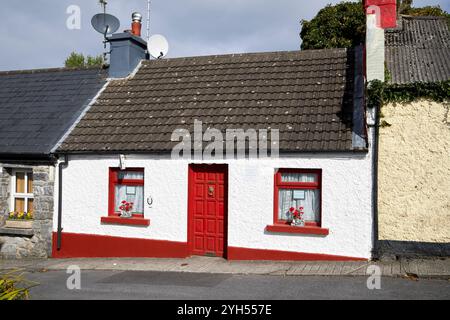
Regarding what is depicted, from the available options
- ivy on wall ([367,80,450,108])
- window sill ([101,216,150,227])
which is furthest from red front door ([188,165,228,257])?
ivy on wall ([367,80,450,108])

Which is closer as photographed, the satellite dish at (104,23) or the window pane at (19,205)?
the window pane at (19,205)

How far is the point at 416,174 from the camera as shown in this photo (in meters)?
9.56

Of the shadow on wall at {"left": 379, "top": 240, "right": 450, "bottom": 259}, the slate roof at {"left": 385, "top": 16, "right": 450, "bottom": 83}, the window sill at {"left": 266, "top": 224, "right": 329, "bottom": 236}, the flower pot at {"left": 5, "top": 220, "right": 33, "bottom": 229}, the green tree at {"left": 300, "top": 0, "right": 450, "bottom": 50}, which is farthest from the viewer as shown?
the green tree at {"left": 300, "top": 0, "right": 450, "bottom": 50}

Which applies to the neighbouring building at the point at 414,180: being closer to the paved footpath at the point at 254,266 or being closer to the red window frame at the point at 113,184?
the paved footpath at the point at 254,266

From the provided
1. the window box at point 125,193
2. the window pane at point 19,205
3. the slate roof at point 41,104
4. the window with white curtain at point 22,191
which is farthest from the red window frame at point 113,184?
the window pane at point 19,205

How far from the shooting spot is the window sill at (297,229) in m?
9.68

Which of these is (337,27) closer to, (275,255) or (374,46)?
(374,46)

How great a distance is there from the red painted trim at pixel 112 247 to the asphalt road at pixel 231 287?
158cm

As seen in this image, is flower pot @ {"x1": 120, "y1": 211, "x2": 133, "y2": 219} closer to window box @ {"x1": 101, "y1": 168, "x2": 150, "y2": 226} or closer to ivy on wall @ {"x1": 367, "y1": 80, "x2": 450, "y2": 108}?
window box @ {"x1": 101, "y1": 168, "x2": 150, "y2": 226}

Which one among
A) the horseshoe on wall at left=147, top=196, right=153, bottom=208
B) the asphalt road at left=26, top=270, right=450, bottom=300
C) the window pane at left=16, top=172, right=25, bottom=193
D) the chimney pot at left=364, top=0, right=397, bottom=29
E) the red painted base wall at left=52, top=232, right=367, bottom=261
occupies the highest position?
the chimney pot at left=364, top=0, right=397, bottom=29

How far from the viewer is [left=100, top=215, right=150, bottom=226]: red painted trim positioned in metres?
11.0

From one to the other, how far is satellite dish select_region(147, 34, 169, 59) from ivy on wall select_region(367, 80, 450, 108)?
798 centimetres

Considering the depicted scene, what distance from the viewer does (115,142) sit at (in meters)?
11.4

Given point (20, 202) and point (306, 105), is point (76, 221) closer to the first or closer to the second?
point (20, 202)
